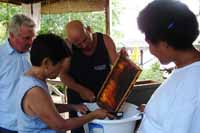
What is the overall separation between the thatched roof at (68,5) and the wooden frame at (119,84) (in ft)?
13.8

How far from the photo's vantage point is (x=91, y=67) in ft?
7.50

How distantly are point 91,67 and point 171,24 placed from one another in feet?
4.00

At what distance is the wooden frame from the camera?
1.52 m

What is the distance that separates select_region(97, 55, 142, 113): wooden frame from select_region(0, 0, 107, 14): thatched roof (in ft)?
13.8

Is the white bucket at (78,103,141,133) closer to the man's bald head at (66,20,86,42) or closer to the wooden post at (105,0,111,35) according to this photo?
the man's bald head at (66,20,86,42)

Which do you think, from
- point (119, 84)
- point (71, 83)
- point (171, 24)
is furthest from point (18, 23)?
point (171, 24)

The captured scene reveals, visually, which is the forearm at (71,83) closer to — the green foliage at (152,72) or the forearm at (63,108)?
the forearm at (63,108)

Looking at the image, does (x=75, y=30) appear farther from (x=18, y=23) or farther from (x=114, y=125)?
(x=114, y=125)

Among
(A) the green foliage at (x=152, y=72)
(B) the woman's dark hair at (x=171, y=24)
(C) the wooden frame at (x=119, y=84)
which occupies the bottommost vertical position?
(A) the green foliage at (x=152, y=72)

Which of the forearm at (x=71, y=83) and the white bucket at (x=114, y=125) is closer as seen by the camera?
the white bucket at (x=114, y=125)

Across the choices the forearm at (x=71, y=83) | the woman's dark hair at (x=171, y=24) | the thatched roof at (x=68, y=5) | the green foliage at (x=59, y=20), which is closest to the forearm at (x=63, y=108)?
the forearm at (x=71, y=83)

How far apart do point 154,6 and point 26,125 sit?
0.81 metres

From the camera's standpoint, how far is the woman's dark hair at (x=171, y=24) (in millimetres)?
1113

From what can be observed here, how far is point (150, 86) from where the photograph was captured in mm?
2836
